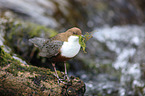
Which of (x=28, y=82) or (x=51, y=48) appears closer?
(x=28, y=82)

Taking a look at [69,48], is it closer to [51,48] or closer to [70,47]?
[70,47]

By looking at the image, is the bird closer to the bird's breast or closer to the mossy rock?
the bird's breast

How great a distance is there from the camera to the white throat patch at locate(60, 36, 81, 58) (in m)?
2.80

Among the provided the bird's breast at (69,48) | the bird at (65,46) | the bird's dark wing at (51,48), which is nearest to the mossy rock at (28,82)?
the bird at (65,46)

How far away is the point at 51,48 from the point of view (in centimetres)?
301

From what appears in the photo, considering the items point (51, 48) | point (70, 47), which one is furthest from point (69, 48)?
point (51, 48)

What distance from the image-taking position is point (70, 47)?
9.16 ft

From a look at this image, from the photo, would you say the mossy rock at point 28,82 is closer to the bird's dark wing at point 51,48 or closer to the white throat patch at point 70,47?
the bird's dark wing at point 51,48

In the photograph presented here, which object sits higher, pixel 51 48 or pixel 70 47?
pixel 51 48

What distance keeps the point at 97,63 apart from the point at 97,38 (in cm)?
151

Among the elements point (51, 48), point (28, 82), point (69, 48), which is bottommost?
point (28, 82)

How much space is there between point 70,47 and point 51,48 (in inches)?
15.4

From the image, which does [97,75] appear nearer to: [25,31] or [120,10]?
[25,31]

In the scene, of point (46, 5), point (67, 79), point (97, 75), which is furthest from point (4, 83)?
point (46, 5)
